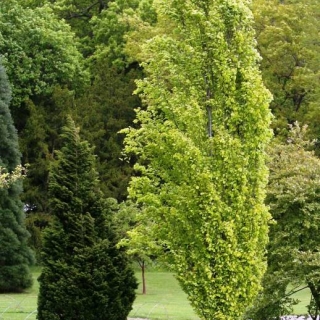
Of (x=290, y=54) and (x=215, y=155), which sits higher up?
(x=290, y=54)

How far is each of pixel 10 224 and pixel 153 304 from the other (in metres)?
7.58

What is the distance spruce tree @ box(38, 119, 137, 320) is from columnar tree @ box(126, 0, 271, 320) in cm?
441

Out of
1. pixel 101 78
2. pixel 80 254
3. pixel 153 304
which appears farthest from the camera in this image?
pixel 101 78

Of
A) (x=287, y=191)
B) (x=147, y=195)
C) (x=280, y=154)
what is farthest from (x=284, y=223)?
(x=147, y=195)

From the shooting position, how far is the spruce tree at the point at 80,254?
1914 cm

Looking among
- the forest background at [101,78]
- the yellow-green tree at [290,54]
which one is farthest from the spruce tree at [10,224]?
the yellow-green tree at [290,54]

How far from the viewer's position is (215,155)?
14.8 m

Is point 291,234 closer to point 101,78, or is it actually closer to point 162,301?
point 162,301

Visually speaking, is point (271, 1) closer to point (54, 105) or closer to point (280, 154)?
point (54, 105)

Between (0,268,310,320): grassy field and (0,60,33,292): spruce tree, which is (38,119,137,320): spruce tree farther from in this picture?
(0,60,33,292): spruce tree

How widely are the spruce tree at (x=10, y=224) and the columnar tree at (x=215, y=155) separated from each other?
15685mm

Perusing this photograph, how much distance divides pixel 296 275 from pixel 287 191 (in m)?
1.82

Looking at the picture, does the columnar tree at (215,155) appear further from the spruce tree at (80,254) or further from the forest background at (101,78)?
the forest background at (101,78)

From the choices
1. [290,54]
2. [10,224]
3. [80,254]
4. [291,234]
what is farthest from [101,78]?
[291,234]
